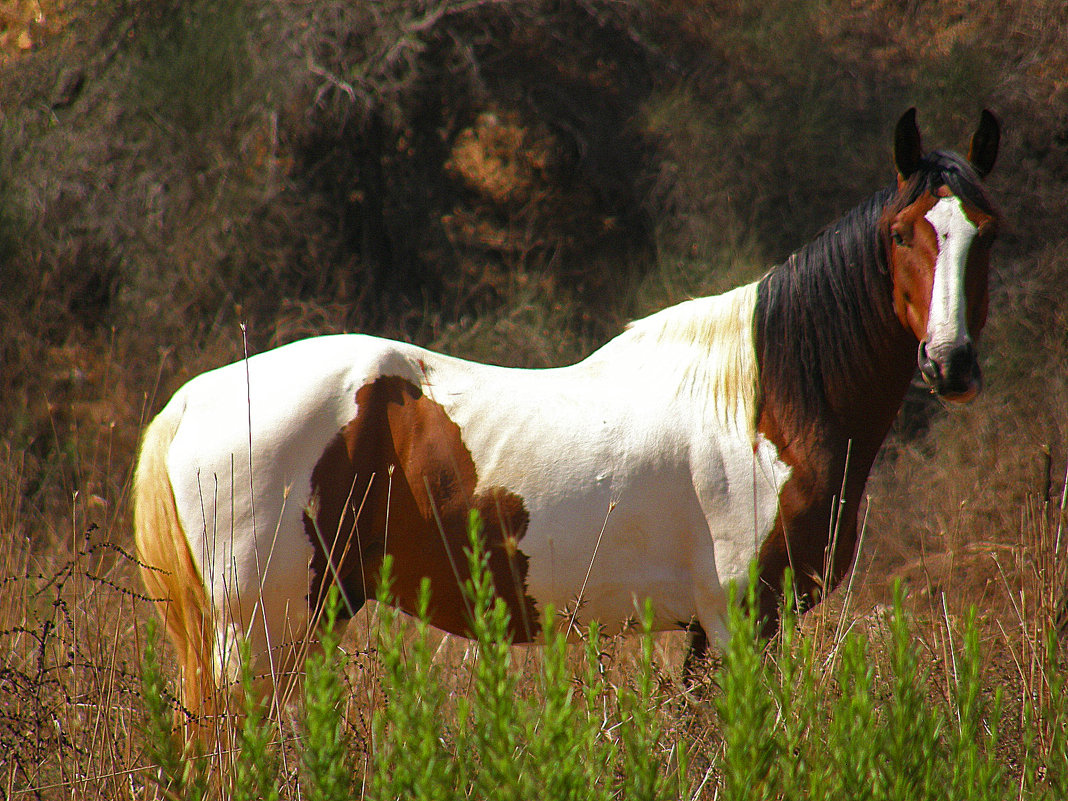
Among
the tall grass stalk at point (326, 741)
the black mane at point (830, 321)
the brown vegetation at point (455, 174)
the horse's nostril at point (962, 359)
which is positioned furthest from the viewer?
the brown vegetation at point (455, 174)

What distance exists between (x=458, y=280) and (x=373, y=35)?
1.86 metres

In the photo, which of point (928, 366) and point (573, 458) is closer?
point (928, 366)

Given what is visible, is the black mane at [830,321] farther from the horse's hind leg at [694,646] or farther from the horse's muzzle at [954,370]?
the horse's hind leg at [694,646]

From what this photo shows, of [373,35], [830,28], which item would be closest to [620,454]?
[373,35]

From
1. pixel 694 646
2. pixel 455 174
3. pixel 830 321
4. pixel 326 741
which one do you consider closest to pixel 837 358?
pixel 830 321

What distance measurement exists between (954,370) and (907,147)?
27.5 inches

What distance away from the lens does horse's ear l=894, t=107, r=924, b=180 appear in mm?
2594

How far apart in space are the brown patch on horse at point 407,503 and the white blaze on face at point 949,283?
49.3 inches

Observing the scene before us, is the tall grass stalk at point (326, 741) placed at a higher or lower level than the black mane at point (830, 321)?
lower

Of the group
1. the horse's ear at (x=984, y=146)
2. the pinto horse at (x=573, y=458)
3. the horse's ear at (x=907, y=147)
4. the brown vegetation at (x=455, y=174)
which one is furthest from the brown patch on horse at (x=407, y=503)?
the brown vegetation at (x=455, y=174)

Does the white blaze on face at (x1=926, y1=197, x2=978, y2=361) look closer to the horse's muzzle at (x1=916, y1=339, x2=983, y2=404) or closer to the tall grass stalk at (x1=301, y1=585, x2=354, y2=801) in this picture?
the horse's muzzle at (x1=916, y1=339, x2=983, y2=404)

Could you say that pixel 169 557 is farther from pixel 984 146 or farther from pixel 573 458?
pixel 984 146

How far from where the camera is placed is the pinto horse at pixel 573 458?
2.52 meters

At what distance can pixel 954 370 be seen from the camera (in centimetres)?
239
